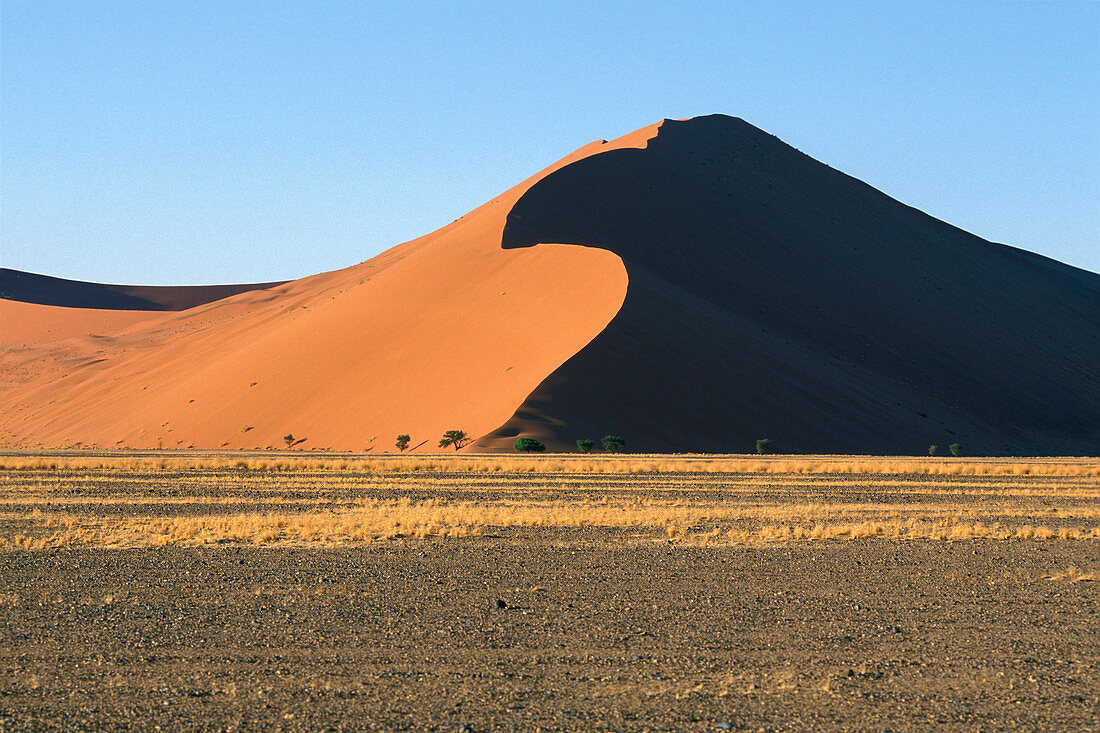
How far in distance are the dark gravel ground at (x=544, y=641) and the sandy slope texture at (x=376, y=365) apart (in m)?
28.7

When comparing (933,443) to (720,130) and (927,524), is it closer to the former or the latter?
(927,524)

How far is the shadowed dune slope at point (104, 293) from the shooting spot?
13262cm

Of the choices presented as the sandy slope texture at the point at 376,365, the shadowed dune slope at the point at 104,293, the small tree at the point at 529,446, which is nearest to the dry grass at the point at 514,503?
the small tree at the point at 529,446

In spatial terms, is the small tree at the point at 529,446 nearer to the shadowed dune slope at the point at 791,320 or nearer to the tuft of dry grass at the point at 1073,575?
the shadowed dune slope at the point at 791,320

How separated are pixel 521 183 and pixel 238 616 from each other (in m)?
82.2

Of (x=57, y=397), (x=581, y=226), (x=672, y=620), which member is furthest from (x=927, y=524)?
(x=57, y=397)

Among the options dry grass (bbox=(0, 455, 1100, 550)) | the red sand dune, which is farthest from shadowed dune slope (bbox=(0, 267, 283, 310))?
dry grass (bbox=(0, 455, 1100, 550))

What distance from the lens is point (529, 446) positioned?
39219 millimetres

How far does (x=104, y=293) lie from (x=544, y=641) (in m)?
143

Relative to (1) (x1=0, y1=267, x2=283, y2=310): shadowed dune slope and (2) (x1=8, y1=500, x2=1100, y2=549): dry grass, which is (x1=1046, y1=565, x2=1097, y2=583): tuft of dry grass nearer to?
(2) (x1=8, y1=500, x2=1100, y2=549): dry grass

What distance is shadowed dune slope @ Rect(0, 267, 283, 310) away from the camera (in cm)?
13262

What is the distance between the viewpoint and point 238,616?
10055mm

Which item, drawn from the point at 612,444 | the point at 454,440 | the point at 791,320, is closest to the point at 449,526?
the point at 612,444

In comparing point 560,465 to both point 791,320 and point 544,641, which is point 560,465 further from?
point 791,320
